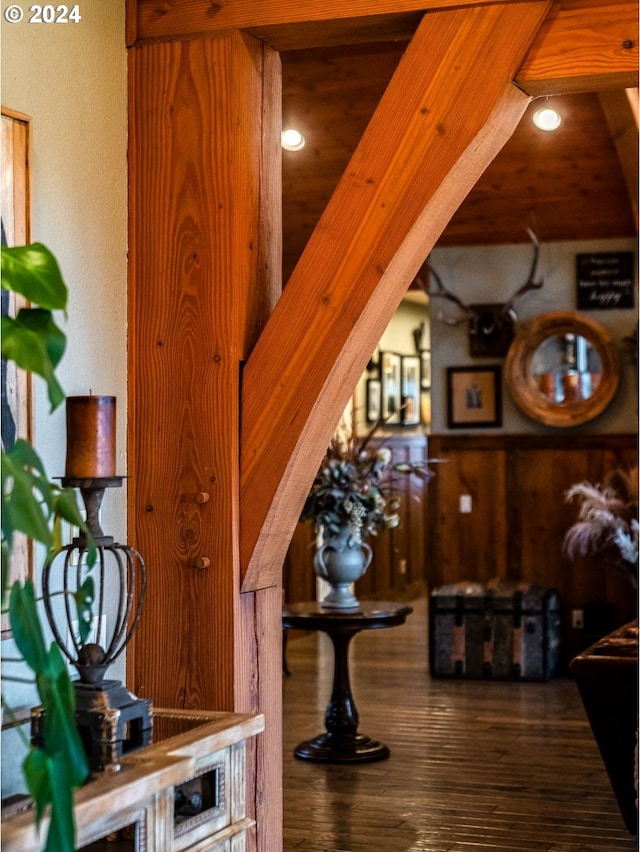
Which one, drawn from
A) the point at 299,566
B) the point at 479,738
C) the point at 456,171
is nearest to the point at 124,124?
the point at 456,171

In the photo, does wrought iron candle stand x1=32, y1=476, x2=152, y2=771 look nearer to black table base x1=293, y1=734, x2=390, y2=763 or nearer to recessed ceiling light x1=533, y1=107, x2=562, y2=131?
black table base x1=293, y1=734, x2=390, y2=763

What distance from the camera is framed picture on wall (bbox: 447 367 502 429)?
796 cm

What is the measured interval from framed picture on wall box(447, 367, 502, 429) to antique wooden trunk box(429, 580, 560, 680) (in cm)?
116

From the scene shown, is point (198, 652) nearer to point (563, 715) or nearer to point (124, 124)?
point (124, 124)

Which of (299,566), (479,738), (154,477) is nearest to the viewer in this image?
(154,477)

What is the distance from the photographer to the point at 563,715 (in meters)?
6.43

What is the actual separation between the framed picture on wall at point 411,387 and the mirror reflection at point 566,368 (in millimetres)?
3883

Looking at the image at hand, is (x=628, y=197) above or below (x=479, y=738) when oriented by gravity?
above

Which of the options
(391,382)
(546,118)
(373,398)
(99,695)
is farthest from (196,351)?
(391,382)

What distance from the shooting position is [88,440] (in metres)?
2.42

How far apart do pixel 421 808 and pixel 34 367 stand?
338cm

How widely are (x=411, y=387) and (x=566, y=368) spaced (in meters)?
4.23

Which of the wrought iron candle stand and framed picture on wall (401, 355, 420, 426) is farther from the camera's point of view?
framed picture on wall (401, 355, 420, 426)

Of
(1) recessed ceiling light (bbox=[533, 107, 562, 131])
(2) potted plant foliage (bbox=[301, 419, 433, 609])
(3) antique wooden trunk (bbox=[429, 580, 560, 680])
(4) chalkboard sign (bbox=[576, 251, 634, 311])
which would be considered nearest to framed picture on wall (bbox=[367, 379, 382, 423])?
(4) chalkboard sign (bbox=[576, 251, 634, 311])
